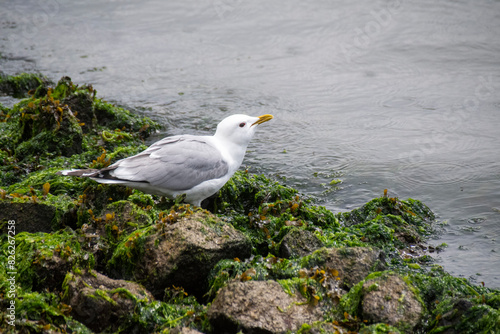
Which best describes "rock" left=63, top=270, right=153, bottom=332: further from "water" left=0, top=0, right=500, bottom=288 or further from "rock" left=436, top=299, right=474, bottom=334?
"water" left=0, top=0, right=500, bottom=288

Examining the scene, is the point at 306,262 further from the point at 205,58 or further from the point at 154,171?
the point at 205,58

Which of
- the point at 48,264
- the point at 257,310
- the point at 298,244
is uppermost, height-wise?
the point at 48,264

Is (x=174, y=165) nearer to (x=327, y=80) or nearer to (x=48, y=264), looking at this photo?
(x=48, y=264)

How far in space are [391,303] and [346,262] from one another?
65 centimetres

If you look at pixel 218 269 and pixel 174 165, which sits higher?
pixel 174 165

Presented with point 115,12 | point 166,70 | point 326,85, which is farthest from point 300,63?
point 115,12

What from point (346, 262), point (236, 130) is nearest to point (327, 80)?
point (236, 130)

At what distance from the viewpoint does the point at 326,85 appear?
11188mm

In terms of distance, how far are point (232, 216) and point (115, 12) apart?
1121 cm

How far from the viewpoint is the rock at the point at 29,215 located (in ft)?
15.9

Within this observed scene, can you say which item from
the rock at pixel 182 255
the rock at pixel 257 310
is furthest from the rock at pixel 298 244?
the rock at pixel 257 310

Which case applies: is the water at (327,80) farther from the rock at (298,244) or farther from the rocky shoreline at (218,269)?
the rock at (298,244)

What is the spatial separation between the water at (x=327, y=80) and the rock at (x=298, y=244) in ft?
4.95

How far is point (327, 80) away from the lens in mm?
11414
